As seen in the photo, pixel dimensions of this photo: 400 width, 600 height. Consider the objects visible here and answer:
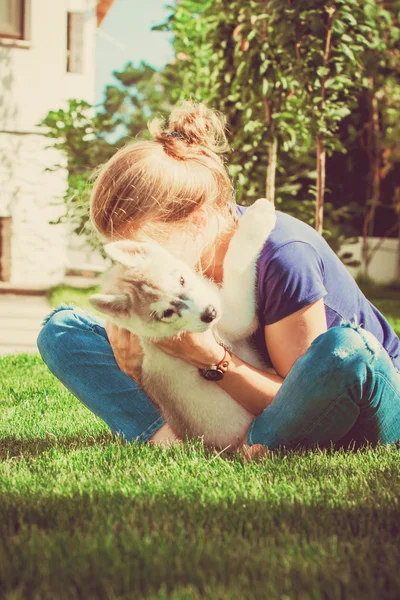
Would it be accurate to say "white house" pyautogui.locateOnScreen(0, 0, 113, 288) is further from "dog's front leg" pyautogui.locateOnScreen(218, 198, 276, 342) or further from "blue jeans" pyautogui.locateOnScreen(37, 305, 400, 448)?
"dog's front leg" pyautogui.locateOnScreen(218, 198, 276, 342)

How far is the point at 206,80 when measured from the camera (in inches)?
251

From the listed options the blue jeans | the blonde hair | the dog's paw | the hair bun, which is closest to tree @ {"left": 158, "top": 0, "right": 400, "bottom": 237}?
the hair bun

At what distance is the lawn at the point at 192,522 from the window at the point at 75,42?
22.0 feet

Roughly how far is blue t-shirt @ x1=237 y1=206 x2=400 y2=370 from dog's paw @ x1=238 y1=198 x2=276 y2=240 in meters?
0.03

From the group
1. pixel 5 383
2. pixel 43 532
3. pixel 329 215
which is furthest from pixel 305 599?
pixel 329 215

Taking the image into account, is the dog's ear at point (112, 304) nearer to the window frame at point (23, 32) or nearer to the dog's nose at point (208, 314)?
the dog's nose at point (208, 314)

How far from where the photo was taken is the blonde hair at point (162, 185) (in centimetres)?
233

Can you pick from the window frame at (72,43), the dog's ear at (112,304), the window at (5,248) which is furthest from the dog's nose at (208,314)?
the window frame at (72,43)

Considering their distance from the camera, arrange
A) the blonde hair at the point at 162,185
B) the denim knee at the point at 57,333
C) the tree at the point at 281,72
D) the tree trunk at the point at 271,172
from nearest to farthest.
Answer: the blonde hair at the point at 162,185 → the denim knee at the point at 57,333 → the tree at the point at 281,72 → the tree trunk at the point at 271,172

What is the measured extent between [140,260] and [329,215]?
20.5 ft

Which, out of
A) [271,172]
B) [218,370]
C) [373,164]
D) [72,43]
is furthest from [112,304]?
[373,164]

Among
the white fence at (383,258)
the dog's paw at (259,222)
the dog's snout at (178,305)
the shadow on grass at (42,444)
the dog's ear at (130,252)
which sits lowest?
the white fence at (383,258)

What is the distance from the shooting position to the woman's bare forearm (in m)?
2.30

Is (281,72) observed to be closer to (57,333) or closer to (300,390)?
(57,333)
